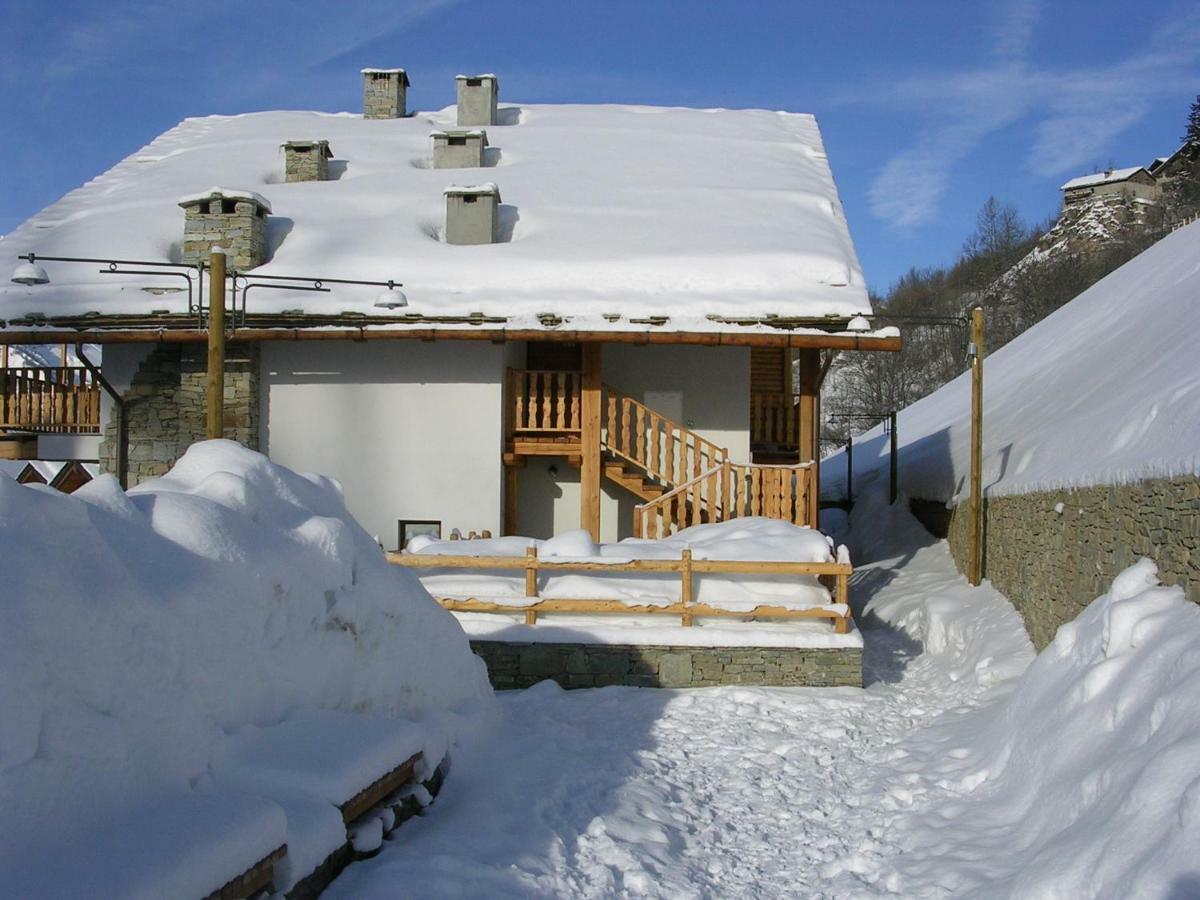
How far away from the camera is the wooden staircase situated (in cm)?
1227

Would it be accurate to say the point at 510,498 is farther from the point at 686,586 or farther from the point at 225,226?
the point at 225,226

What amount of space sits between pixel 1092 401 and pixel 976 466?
4.97 feet

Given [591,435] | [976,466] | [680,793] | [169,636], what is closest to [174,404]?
[591,435]

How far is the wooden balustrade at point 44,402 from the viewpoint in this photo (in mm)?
13930

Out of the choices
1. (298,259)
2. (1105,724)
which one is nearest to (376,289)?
(298,259)

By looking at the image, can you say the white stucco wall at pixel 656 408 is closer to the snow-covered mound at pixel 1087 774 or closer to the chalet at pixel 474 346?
the chalet at pixel 474 346

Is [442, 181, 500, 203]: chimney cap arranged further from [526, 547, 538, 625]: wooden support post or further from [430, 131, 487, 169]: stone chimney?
[526, 547, 538, 625]: wooden support post

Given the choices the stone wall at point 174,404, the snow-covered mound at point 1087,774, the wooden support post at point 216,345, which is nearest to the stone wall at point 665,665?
the snow-covered mound at point 1087,774

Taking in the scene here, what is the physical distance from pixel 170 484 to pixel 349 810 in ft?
6.35

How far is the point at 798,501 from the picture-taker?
12266mm

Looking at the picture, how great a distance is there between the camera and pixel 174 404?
13.6 meters

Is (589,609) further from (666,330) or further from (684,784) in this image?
(666,330)

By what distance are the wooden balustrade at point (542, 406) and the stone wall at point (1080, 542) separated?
535 cm

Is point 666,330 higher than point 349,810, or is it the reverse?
point 666,330
